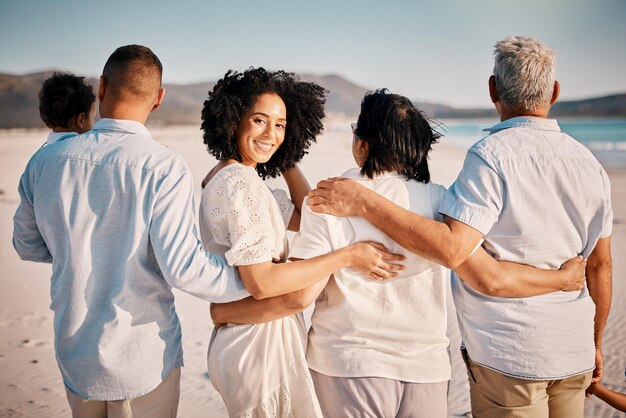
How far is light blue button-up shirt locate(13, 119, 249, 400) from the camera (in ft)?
7.32

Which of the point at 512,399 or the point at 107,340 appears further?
the point at 512,399

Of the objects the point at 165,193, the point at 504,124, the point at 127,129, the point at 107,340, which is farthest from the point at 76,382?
the point at 504,124

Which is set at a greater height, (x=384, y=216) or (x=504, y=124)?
(x=504, y=124)

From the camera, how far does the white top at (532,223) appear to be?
93.8 inches

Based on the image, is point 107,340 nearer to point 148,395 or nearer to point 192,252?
point 148,395

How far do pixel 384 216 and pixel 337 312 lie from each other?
48cm

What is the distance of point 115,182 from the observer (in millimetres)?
2223

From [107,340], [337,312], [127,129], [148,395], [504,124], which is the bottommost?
[148,395]

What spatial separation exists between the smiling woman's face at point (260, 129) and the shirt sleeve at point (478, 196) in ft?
3.15

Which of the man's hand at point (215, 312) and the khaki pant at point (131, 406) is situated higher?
the man's hand at point (215, 312)

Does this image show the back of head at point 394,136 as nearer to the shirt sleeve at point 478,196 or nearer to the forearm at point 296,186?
the shirt sleeve at point 478,196

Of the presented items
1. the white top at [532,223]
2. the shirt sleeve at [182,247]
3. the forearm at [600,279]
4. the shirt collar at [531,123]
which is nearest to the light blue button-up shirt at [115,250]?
the shirt sleeve at [182,247]

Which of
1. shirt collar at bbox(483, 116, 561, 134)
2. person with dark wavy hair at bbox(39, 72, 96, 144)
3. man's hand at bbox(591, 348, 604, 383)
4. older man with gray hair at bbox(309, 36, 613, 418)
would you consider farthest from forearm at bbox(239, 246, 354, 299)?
person with dark wavy hair at bbox(39, 72, 96, 144)

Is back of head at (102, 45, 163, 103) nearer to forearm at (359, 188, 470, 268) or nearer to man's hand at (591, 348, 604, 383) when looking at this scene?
forearm at (359, 188, 470, 268)
